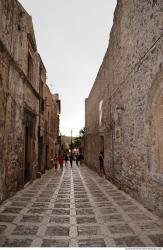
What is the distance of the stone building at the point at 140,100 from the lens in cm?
529

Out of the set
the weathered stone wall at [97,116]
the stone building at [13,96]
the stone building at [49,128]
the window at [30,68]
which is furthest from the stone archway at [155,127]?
the stone building at [49,128]

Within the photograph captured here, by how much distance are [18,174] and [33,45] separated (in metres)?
5.80

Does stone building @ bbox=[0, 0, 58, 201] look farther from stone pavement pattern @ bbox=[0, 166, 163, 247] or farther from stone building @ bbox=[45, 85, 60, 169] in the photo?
stone building @ bbox=[45, 85, 60, 169]

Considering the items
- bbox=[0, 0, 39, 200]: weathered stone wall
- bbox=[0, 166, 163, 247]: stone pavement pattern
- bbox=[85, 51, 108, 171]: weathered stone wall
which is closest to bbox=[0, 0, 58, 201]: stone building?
bbox=[0, 0, 39, 200]: weathered stone wall

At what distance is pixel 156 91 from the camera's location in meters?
5.35

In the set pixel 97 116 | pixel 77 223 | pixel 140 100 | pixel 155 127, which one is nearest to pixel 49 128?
pixel 97 116

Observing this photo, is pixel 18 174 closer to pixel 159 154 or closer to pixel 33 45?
pixel 159 154

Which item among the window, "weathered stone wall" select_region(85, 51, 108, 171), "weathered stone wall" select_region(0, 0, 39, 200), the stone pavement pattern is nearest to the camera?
the stone pavement pattern

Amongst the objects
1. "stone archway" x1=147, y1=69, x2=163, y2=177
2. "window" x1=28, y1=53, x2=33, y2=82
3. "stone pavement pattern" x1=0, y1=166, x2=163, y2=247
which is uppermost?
"window" x1=28, y1=53, x2=33, y2=82

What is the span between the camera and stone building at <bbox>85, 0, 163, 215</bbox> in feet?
17.3

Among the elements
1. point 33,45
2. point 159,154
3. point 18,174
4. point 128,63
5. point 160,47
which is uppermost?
Answer: point 33,45

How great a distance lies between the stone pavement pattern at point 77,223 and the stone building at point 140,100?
647 mm

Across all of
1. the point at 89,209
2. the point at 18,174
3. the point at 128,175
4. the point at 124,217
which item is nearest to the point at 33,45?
the point at 18,174

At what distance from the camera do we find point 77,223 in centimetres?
464
